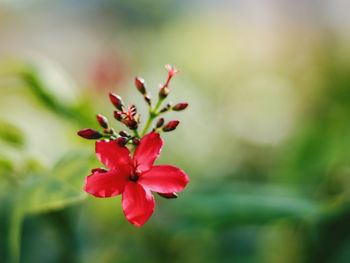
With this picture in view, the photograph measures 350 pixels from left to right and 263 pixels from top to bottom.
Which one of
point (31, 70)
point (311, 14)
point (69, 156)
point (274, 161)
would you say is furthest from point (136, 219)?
point (311, 14)

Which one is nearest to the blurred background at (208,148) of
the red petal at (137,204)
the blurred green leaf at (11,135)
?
the blurred green leaf at (11,135)

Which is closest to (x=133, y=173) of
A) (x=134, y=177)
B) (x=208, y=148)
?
(x=134, y=177)

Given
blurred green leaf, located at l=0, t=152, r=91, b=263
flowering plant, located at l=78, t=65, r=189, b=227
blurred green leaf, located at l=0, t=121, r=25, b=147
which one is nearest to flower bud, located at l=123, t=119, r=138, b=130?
flowering plant, located at l=78, t=65, r=189, b=227

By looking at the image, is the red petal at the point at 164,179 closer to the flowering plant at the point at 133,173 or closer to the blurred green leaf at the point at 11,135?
the flowering plant at the point at 133,173

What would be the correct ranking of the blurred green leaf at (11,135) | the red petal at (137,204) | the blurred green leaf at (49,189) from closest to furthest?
the red petal at (137,204), the blurred green leaf at (49,189), the blurred green leaf at (11,135)

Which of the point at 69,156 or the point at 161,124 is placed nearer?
the point at 161,124

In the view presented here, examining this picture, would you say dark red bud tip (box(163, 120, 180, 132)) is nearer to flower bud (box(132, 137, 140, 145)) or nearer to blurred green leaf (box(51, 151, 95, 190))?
flower bud (box(132, 137, 140, 145))

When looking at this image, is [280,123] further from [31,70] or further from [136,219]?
[136,219]
